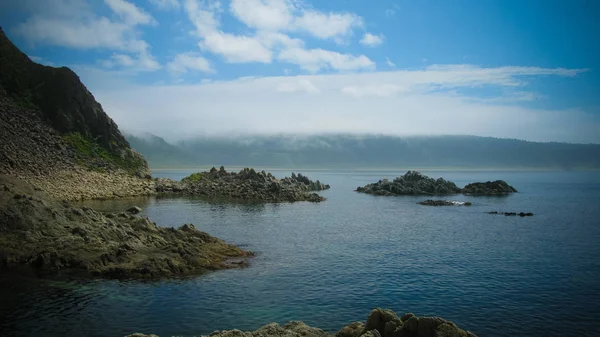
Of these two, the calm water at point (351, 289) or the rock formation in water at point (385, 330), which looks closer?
the rock formation in water at point (385, 330)

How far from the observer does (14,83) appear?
12294 cm

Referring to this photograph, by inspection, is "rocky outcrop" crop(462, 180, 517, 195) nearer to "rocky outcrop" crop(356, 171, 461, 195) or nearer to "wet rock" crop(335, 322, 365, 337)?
"rocky outcrop" crop(356, 171, 461, 195)

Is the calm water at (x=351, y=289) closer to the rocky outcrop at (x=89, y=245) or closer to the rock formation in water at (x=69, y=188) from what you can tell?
the rocky outcrop at (x=89, y=245)

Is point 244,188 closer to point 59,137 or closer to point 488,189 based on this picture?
point 59,137

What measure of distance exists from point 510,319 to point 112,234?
35.8 metres

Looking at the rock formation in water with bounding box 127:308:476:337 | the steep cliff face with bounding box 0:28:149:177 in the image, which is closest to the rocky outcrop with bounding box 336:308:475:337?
the rock formation in water with bounding box 127:308:476:337

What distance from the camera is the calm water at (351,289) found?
997 inches

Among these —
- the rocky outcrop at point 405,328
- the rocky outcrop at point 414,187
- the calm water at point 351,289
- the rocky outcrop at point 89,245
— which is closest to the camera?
the rocky outcrop at point 405,328

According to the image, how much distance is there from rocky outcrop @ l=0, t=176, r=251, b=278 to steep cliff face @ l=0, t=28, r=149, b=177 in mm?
77852

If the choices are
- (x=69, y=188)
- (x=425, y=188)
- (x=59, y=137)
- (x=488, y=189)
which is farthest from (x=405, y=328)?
(x=488, y=189)

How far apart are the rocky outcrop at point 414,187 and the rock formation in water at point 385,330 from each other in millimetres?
121215

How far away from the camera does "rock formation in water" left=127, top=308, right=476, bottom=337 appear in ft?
62.1

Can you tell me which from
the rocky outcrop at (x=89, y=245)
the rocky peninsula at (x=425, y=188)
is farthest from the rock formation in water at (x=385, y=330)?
the rocky peninsula at (x=425, y=188)

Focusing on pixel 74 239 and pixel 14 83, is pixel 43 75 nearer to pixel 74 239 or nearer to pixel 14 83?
pixel 14 83
